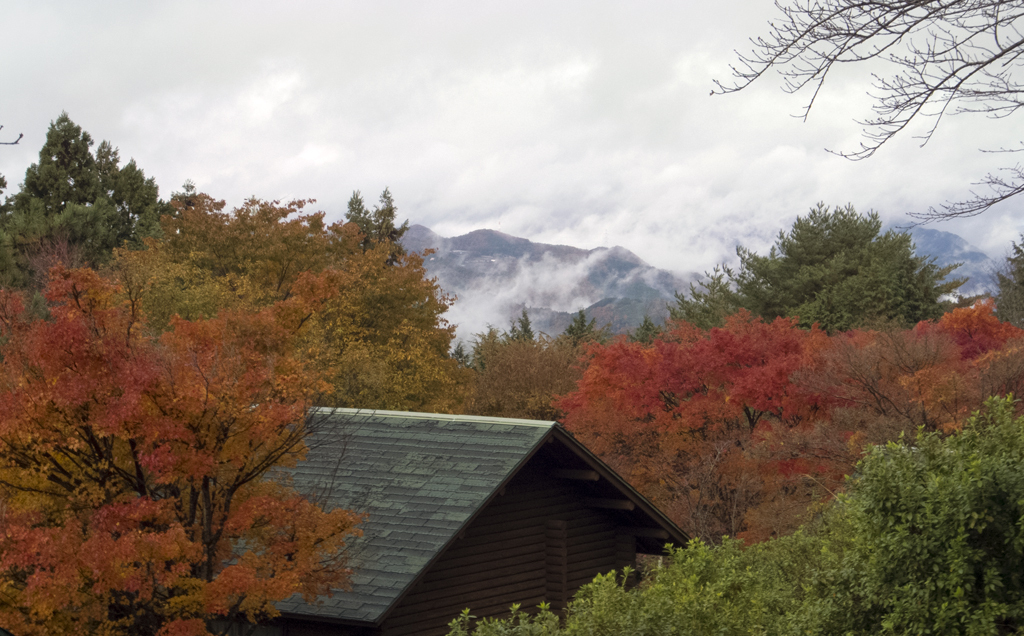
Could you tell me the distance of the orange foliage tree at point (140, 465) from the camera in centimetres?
857

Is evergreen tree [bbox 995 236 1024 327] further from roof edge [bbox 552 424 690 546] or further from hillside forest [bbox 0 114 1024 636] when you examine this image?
roof edge [bbox 552 424 690 546]

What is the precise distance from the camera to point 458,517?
12352mm

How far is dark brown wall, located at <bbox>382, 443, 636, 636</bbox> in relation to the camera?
42.4 feet

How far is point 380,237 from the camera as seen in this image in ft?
214

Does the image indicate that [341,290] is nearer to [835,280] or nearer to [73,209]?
[73,209]

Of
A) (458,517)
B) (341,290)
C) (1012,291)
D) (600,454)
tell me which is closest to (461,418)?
(458,517)

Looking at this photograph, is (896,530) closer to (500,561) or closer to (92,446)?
(92,446)

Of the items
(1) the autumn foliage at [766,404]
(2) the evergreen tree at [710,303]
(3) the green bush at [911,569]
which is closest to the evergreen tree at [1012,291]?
(2) the evergreen tree at [710,303]

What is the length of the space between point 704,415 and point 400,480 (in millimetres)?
12990

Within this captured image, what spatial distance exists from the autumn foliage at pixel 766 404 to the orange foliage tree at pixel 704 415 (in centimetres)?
4

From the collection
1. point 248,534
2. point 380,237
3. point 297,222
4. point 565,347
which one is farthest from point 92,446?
point 380,237

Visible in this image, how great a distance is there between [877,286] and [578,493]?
33336 mm

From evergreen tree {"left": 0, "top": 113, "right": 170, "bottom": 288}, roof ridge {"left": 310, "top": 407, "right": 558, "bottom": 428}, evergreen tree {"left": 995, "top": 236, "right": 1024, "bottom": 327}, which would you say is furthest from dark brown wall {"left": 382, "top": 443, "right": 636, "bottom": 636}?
evergreen tree {"left": 995, "top": 236, "right": 1024, "bottom": 327}

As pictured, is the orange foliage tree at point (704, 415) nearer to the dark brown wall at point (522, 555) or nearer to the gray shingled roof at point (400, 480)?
the dark brown wall at point (522, 555)
